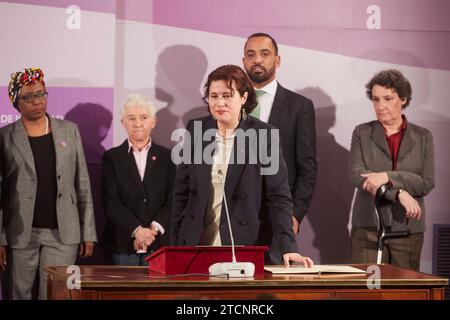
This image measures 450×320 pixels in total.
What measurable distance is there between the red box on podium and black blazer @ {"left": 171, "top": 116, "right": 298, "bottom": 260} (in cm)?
39

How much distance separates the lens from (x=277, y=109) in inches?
296

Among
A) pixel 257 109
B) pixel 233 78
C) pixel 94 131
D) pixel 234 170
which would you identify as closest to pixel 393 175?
pixel 257 109

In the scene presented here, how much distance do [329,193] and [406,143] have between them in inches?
30.7

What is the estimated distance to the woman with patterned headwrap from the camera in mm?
7113

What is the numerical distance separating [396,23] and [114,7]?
229cm

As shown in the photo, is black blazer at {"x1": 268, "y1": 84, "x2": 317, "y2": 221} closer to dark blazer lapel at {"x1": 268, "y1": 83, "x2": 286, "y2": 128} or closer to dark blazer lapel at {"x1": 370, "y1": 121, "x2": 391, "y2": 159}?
dark blazer lapel at {"x1": 268, "y1": 83, "x2": 286, "y2": 128}

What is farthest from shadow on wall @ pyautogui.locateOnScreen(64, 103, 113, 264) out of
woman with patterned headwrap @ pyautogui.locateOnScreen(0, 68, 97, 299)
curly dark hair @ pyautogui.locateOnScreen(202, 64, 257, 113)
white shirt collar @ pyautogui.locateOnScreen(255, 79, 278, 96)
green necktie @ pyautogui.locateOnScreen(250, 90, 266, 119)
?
curly dark hair @ pyautogui.locateOnScreen(202, 64, 257, 113)

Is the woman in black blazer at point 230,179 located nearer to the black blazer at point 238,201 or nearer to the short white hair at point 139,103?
the black blazer at point 238,201

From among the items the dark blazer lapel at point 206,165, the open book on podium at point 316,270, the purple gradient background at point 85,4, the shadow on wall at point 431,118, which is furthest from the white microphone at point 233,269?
the shadow on wall at point 431,118

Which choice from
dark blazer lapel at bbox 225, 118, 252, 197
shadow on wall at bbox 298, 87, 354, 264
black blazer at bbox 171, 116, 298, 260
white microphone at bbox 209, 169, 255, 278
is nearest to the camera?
white microphone at bbox 209, 169, 255, 278

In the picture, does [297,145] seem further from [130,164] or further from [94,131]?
[94,131]

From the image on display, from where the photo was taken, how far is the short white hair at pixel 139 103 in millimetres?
7508

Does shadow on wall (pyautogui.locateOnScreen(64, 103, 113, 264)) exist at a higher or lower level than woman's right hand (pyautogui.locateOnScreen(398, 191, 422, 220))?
higher
